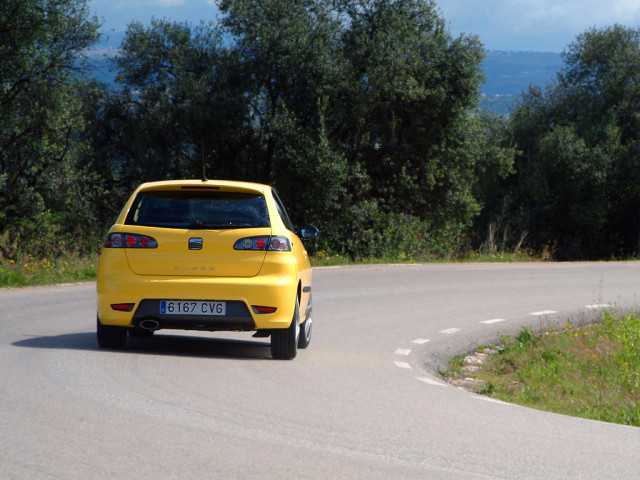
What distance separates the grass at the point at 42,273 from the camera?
16.7 meters

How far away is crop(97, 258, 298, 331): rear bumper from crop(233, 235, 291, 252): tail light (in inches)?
7.5

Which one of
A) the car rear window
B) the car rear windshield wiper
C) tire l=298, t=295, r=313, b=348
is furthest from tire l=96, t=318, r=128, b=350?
tire l=298, t=295, r=313, b=348

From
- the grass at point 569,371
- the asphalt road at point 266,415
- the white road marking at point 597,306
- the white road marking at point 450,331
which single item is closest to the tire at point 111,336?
the asphalt road at point 266,415

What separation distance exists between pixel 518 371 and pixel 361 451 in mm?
5333

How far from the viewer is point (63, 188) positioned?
28891 mm

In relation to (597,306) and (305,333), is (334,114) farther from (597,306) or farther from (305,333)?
(305,333)

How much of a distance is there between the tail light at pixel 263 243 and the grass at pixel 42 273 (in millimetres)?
8924

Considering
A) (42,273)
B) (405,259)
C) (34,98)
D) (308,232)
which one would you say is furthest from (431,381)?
(34,98)

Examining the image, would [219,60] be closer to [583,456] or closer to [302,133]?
[302,133]

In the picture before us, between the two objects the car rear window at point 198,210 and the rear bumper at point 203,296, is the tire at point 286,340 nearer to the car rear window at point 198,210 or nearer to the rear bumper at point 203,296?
the rear bumper at point 203,296

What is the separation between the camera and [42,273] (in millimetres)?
17812

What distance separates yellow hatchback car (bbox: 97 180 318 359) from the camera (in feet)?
28.5

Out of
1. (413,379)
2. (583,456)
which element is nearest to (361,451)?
(583,456)

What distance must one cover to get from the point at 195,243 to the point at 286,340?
1315mm
